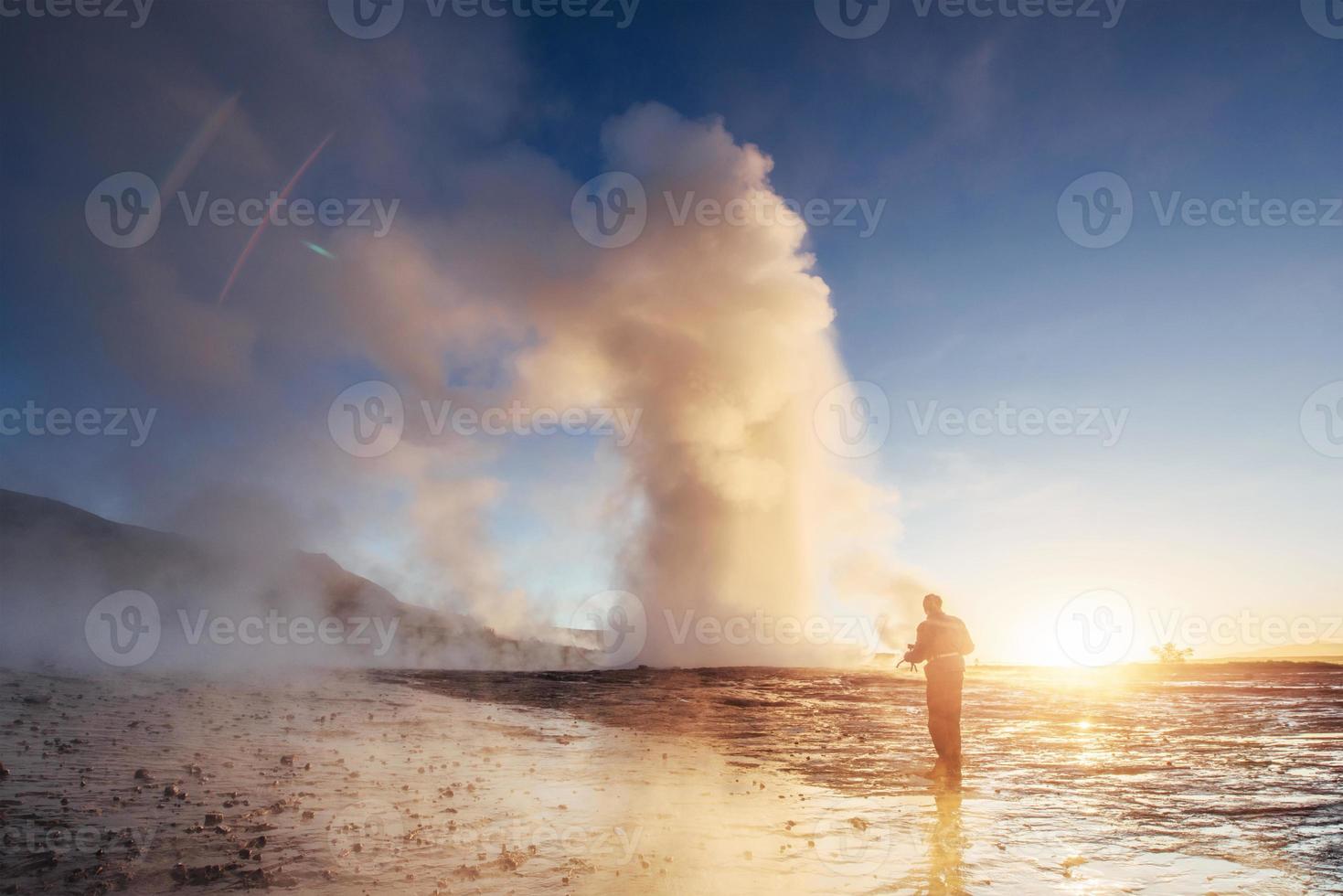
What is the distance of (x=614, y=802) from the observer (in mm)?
7867

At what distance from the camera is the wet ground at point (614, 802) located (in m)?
5.28

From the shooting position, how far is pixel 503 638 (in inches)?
1795

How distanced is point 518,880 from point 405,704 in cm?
1343

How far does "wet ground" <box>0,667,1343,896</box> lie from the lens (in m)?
5.28

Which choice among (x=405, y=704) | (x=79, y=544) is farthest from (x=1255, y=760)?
(x=79, y=544)
